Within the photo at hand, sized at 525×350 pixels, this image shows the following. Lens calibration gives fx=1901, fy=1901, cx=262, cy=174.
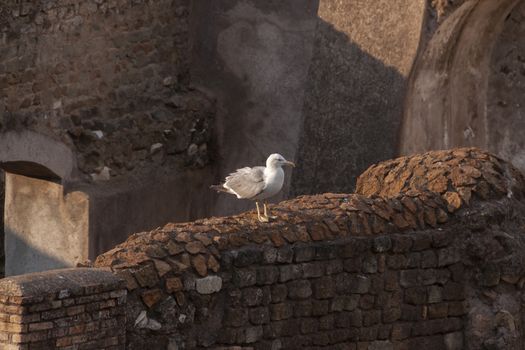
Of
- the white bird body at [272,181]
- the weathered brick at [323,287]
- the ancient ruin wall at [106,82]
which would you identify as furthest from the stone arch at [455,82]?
the weathered brick at [323,287]

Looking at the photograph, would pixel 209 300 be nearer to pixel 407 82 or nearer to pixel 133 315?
pixel 133 315

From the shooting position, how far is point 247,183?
1003cm

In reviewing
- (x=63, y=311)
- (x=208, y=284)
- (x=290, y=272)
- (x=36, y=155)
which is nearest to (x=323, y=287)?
(x=290, y=272)

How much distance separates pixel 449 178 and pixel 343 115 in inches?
124

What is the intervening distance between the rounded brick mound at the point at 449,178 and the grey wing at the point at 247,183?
2.42 ft

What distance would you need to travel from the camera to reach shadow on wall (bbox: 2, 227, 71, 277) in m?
13.8

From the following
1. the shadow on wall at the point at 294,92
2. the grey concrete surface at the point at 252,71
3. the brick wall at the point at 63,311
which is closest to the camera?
the brick wall at the point at 63,311

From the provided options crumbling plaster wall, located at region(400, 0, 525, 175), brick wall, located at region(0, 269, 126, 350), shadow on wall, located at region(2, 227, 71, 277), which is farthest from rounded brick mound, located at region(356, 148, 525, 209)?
shadow on wall, located at region(2, 227, 71, 277)

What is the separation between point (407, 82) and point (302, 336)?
157 inches

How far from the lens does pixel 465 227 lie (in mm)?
10375

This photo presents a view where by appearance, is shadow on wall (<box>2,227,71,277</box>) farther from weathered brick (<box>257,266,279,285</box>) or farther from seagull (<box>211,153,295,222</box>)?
weathered brick (<box>257,266,279,285</box>)

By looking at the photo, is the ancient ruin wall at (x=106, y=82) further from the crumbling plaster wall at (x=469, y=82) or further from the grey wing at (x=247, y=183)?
the grey wing at (x=247, y=183)

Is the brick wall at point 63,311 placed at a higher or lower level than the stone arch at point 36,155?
lower

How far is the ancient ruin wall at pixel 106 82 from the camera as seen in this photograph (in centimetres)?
1338
